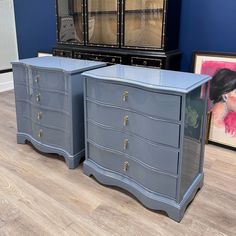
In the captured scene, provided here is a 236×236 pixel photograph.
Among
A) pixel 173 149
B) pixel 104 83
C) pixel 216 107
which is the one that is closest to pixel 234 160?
pixel 216 107

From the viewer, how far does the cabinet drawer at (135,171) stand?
174 centimetres

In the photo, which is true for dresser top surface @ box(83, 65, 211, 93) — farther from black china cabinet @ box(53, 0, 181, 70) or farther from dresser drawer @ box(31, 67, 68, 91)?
black china cabinet @ box(53, 0, 181, 70)

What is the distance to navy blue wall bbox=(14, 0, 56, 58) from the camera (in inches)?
165

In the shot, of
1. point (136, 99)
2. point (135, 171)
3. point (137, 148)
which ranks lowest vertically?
point (135, 171)

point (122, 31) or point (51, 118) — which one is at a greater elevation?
point (122, 31)

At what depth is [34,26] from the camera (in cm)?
448

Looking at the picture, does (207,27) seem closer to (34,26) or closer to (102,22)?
(102,22)

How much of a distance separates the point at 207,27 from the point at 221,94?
667 mm

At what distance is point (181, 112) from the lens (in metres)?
1.55

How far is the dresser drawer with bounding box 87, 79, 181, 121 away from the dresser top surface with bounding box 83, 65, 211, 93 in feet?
0.14

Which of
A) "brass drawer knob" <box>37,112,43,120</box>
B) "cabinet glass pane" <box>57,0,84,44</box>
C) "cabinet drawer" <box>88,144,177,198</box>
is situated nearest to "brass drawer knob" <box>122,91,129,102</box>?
"cabinet drawer" <box>88,144,177,198</box>

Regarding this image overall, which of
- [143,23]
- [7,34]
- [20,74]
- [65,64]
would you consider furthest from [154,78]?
[7,34]

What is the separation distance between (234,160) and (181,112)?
1240 mm

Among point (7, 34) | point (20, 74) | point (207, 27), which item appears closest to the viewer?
point (20, 74)
